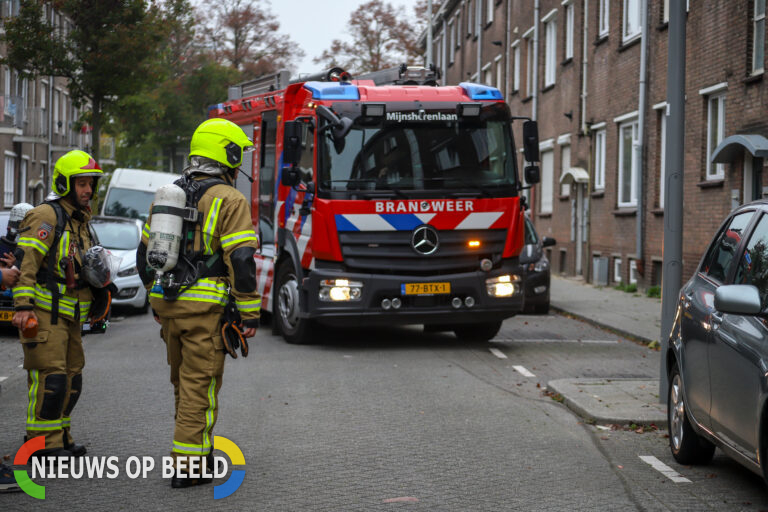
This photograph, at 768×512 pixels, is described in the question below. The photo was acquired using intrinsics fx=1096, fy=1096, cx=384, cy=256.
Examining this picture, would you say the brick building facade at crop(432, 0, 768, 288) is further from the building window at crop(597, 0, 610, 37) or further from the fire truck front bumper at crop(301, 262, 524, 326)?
the fire truck front bumper at crop(301, 262, 524, 326)

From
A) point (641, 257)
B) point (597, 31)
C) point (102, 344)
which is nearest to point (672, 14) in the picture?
point (102, 344)

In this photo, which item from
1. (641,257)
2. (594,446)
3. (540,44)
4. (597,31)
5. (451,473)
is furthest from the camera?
(540,44)

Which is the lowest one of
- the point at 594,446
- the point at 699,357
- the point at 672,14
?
the point at 594,446

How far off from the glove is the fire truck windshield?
6255mm

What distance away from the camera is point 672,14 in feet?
28.5

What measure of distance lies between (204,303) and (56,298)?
111 cm

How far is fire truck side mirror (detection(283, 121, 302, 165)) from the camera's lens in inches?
480

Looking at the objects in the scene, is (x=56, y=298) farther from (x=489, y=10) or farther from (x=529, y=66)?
(x=489, y=10)

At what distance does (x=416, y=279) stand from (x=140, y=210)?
59.5ft

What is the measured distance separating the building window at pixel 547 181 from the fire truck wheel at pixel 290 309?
18592mm

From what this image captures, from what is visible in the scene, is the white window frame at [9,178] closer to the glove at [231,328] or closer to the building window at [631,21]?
the building window at [631,21]

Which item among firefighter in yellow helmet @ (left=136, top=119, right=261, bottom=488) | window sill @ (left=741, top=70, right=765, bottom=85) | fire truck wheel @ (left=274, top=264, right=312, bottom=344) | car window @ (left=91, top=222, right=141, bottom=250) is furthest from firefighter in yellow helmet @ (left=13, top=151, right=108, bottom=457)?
window sill @ (left=741, top=70, right=765, bottom=85)

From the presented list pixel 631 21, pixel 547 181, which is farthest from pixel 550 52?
pixel 631 21

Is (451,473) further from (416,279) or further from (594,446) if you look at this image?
(416,279)
